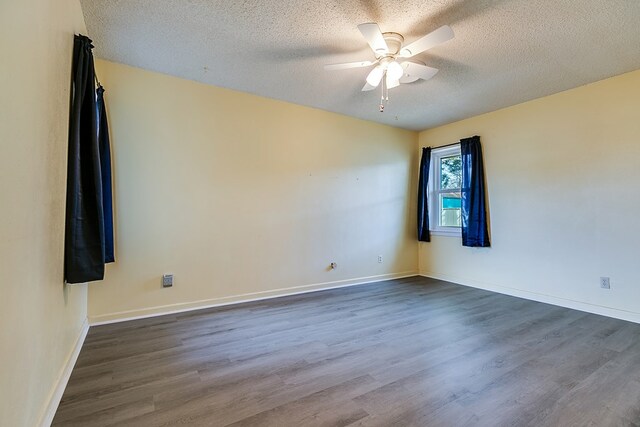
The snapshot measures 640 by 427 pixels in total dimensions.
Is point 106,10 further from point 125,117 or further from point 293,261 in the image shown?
point 293,261

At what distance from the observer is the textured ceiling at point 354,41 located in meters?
2.08

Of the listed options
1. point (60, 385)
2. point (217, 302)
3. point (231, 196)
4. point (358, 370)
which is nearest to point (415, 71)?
point (231, 196)

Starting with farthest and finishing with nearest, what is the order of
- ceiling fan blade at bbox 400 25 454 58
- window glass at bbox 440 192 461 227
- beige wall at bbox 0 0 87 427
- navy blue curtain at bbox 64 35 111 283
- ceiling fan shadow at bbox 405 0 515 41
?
window glass at bbox 440 192 461 227, ceiling fan shadow at bbox 405 0 515 41, ceiling fan blade at bbox 400 25 454 58, navy blue curtain at bbox 64 35 111 283, beige wall at bbox 0 0 87 427

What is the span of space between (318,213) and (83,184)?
2614 millimetres

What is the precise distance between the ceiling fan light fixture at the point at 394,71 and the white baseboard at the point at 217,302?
106 inches

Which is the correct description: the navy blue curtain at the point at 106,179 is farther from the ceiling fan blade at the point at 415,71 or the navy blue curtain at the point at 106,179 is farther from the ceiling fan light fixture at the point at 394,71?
the ceiling fan blade at the point at 415,71

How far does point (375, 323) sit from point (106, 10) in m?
3.38

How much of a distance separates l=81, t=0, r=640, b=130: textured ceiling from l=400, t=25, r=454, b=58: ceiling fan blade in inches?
8.4

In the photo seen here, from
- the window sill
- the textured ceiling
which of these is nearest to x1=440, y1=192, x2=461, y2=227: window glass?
the window sill

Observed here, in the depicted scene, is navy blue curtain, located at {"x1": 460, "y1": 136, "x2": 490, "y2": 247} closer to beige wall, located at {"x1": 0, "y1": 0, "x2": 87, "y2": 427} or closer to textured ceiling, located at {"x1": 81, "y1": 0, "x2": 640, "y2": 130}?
textured ceiling, located at {"x1": 81, "y1": 0, "x2": 640, "y2": 130}

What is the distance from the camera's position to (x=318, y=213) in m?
4.04

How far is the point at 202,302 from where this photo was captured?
10.6ft

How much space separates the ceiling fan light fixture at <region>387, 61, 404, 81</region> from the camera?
7.88ft

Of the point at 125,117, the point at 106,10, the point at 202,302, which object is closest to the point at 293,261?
the point at 202,302
